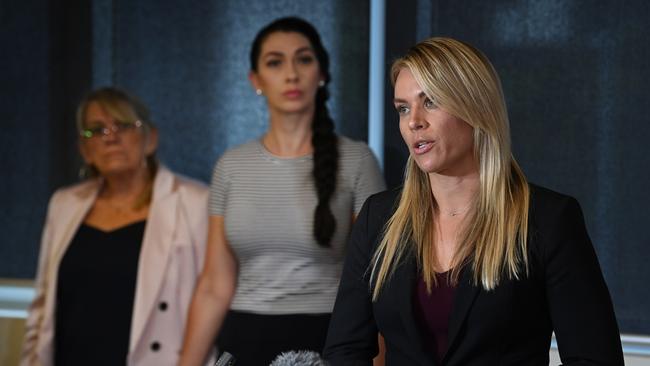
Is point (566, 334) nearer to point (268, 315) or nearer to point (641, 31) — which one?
point (268, 315)

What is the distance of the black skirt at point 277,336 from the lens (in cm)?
296

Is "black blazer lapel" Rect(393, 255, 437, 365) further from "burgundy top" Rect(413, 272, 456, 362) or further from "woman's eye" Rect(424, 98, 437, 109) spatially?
"woman's eye" Rect(424, 98, 437, 109)

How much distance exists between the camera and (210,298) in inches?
127

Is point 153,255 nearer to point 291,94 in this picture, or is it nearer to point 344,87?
point 291,94

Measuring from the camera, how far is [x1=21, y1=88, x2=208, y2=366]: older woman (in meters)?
3.34

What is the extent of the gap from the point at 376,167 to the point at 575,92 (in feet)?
2.52

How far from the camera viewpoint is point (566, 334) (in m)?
1.93

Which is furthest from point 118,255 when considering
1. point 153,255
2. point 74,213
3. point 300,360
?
point 300,360

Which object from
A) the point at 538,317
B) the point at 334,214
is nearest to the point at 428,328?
the point at 538,317

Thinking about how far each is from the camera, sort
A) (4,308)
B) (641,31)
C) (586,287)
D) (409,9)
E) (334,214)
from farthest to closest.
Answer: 1. (4,308)
2. (409,9)
3. (641,31)
4. (334,214)
5. (586,287)

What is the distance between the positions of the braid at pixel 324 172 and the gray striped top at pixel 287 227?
0.08 ft

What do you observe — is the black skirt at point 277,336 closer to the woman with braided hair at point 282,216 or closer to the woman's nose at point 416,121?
the woman with braided hair at point 282,216

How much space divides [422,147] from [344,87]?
66.0 inches

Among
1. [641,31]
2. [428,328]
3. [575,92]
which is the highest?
[641,31]
